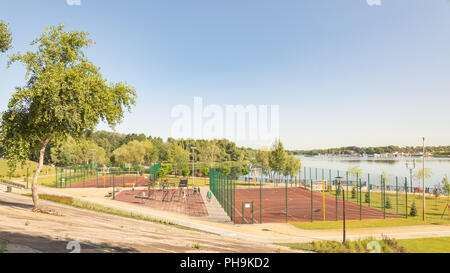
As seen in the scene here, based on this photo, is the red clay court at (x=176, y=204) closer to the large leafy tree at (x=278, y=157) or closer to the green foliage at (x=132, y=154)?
the large leafy tree at (x=278, y=157)

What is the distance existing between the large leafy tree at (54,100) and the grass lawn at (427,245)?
76.2 feet

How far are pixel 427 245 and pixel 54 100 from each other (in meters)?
27.2

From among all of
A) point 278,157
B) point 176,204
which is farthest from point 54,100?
point 278,157

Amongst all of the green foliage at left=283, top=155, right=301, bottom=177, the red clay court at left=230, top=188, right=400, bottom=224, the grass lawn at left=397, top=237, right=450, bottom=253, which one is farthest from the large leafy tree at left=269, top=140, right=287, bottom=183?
the grass lawn at left=397, top=237, right=450, bottom=253

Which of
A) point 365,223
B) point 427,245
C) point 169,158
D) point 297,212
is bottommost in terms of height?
point 297,212

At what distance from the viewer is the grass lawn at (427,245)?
16.3m

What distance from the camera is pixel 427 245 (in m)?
17.7

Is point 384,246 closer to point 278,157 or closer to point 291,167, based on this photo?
point 278,157

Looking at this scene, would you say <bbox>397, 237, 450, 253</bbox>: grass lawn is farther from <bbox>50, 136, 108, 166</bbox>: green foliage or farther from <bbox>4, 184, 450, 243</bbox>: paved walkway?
<bbox>50, 136, 108, 166</bbox>: green foliage

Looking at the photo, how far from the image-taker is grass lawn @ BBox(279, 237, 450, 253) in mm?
13898

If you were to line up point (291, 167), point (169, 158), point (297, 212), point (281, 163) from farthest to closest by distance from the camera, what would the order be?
1. point (169, 158)
2. point (291, 167)
3. point (281, 163)
4. point (297, 212)
